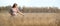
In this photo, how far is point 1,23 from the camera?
8094 mm

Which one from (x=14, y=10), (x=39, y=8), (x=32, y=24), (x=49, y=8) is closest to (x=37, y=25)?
(x=32, y=24)

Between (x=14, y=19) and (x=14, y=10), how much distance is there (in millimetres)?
761

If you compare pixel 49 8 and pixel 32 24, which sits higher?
pixel 32 24

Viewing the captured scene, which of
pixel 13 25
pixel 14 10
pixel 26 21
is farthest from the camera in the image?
pixel 14 10

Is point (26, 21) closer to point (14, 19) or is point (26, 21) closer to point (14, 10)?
point (14, 19)

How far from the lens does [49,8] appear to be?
21469 mm

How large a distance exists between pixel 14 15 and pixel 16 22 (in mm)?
1311

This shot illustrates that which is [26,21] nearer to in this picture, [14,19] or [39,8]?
[14,19]

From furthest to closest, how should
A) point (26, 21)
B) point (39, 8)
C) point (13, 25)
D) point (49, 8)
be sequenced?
point (39, 8) < point (49, 8) < point (26, 21) < point (13, 25)

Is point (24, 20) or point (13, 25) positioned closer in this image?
point (13, 25)

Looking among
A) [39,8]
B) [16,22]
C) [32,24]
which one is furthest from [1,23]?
[39,8]

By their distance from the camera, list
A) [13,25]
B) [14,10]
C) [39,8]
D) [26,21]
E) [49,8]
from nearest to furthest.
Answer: [13,25] → [26,21] → [14,10] → [49,8] → [39,8]

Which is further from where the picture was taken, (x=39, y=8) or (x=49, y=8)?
(x=39, y=8)

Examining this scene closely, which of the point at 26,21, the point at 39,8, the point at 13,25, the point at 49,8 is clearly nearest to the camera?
the point at 13,25
